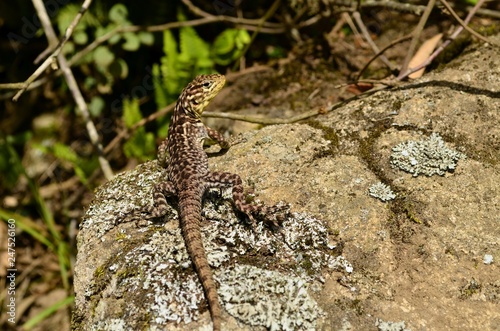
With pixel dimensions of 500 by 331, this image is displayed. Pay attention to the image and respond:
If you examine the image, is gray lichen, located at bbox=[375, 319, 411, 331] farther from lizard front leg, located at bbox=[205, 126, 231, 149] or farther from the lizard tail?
lizard front leg, located at bbox=[205, 126, 231, 149]

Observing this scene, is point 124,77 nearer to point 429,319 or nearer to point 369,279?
point 369,279

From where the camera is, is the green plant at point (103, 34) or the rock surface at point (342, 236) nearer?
the rock surface at point (342, 236)

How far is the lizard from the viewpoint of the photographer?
350cm

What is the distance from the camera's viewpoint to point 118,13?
6961 mm

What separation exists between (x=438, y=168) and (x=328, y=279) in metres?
1.46

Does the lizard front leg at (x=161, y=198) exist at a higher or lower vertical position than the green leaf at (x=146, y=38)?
lower

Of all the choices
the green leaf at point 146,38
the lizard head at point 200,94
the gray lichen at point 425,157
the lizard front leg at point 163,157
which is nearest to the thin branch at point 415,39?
the gray lichen at point 425,157

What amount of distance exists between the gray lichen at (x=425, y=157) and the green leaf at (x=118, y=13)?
179 inches

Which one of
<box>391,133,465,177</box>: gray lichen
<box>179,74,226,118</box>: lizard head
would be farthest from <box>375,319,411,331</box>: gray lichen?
<box>179,74,226,118</box>: lizard head

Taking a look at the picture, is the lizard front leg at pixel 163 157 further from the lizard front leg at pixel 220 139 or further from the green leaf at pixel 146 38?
the green leaf at pixel 146 38

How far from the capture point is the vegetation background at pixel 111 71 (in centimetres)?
681

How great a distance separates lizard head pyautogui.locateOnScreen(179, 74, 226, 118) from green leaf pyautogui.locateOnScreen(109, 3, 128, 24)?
239 cm

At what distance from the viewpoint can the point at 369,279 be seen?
3574mm

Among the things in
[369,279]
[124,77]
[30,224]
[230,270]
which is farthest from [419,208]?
[30,224]
